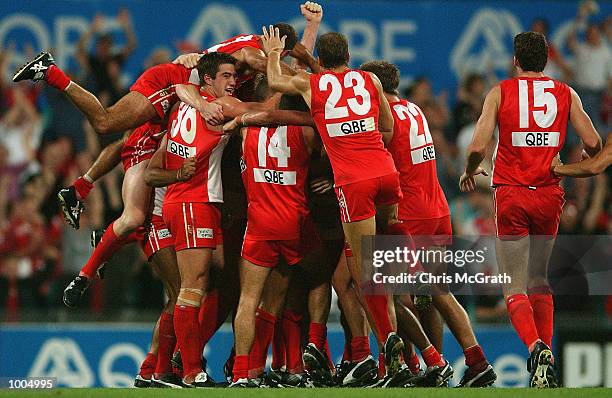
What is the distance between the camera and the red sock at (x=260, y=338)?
1005cm

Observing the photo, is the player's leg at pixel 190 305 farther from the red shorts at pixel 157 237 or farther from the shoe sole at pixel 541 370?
the shoe sole at pixel 541 370

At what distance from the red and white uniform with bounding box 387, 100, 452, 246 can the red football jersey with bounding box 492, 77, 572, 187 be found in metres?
0.89

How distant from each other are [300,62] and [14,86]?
6411 millimetres

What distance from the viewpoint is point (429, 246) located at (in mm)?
10125

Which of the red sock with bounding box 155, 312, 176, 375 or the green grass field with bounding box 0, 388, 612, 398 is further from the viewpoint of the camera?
the red sock with bounding box 155, 312, 176, 375

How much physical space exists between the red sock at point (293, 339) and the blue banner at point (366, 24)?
6.72m

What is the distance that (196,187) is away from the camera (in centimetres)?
993

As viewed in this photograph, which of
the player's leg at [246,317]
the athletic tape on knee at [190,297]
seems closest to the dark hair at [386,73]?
the player's leg at [246,317]

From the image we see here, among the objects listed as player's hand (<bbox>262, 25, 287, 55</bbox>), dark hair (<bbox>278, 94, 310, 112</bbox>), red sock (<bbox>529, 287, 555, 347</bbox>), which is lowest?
red sock (<bbox>529, 287, 555, 347</bbox>)

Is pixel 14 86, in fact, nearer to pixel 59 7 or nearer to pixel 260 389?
pixel 59 7

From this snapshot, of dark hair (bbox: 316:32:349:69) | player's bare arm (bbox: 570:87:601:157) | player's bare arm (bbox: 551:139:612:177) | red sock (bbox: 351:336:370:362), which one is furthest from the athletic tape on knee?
player's bare arm (bbox: 570:87:601:157)

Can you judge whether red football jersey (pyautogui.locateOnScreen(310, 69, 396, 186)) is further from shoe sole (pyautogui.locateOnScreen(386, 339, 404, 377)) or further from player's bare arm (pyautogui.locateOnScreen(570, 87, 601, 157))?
player's bare arm (pyautogui.locateOnScreen(570, 87, 601, 157))

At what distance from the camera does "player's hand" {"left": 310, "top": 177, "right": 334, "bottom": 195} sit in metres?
9.98

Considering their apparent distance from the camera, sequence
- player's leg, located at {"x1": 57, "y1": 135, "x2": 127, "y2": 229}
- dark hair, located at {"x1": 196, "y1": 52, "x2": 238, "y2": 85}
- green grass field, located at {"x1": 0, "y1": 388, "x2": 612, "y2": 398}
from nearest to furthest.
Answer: green grass field, located at {"x1": 0, "y1": 388, "x2": 612, "y2": 398}, dark hair, located at {"x1": 196, "y1": 52, "x2": 238, "y2": 85}, player's leg, located at {"x1": 57, "y1": 135, "x2": 127, "y2": 229}
